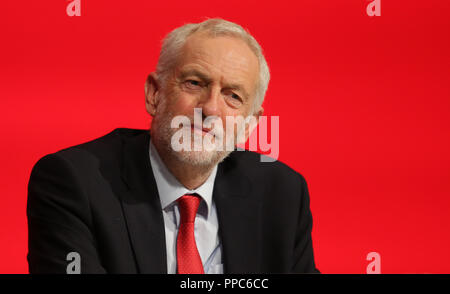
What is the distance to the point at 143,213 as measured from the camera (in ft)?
5.83

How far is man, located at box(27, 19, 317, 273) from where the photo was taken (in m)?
1.71

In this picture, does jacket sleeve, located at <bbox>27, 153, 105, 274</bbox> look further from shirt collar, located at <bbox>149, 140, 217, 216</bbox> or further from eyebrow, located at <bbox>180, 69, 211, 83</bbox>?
eyebrow, located at <bbox>180, 69, 211, 83</bbox>

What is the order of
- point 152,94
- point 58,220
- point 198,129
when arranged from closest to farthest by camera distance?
point 58,220 → point 198,129 → point 152,94

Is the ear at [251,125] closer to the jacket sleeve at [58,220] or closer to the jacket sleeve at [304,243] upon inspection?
the jacket sleeve at [304,243]

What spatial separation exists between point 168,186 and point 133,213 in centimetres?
16

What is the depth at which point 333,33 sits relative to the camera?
2.89 metres

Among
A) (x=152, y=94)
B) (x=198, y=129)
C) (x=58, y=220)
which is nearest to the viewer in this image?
(x=58, y=220)

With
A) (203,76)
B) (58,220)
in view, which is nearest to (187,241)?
(58,220)

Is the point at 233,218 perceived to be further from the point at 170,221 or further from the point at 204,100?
the point at 204,100

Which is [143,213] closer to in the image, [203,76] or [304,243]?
[203,76]

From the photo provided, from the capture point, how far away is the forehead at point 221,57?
1858mm

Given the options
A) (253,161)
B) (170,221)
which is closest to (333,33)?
(253,161)

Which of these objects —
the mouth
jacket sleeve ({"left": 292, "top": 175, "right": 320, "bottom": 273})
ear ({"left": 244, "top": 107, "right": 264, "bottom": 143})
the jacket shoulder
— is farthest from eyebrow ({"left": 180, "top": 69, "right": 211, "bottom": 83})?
jacket sleeve ({"left": 292, "top": 175, "right": 320, "bottom": 273})

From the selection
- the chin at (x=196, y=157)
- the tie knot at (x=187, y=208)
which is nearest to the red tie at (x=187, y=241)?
the tie knot at (x=187, y=208)
